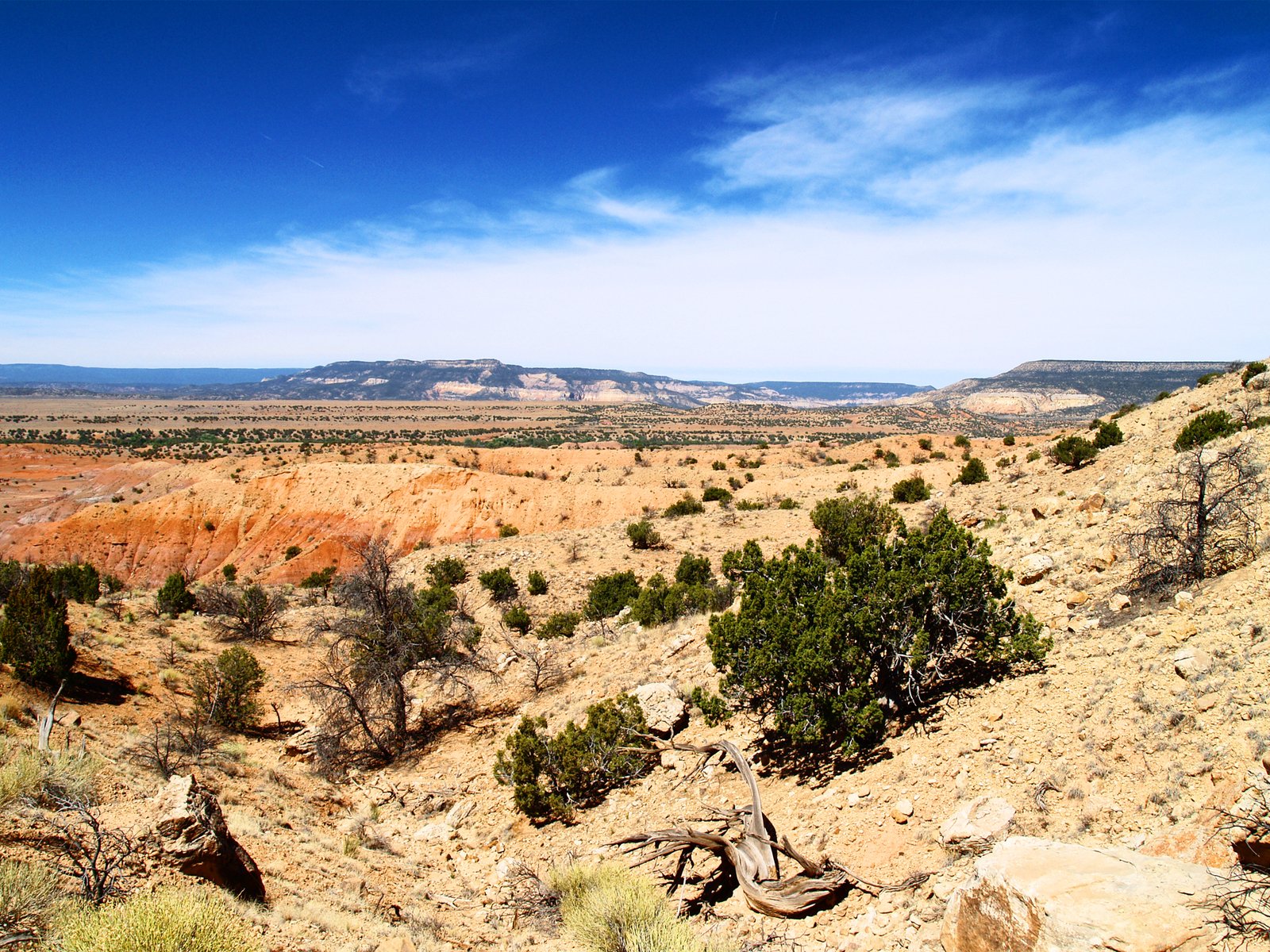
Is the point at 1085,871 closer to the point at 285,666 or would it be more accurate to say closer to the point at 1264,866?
the point at 1264,866

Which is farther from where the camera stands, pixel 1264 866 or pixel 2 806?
pixel 2 806

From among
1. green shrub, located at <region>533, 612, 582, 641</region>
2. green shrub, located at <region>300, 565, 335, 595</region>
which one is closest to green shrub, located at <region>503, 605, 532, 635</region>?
green shrub, located at <region>533, 612, 582, 641</region>

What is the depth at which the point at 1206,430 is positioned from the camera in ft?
46.4

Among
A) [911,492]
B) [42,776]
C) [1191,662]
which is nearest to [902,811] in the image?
[1191,662]

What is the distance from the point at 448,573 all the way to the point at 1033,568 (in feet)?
66.9

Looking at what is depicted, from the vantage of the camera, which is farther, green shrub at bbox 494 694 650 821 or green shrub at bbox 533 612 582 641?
green shrub at bbox 533 612 582 641

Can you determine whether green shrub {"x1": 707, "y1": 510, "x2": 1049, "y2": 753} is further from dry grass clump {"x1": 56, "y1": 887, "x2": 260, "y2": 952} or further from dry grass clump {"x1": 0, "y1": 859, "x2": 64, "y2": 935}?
dry grass clump {"x1": 0, "y1": 859, "x2": 64, "y2": 935}

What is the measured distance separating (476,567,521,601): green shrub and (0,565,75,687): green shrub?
11907 millimetres

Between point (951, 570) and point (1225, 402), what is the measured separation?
15.4 metres

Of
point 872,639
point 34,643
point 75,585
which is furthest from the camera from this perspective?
point 75,585

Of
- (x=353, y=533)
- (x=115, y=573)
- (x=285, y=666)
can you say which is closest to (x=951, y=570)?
(x=285, y=666)

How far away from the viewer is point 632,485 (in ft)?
143

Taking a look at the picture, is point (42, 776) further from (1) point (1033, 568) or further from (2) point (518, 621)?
(1) point (1033, 568)

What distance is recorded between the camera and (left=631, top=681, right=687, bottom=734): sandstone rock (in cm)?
1111
